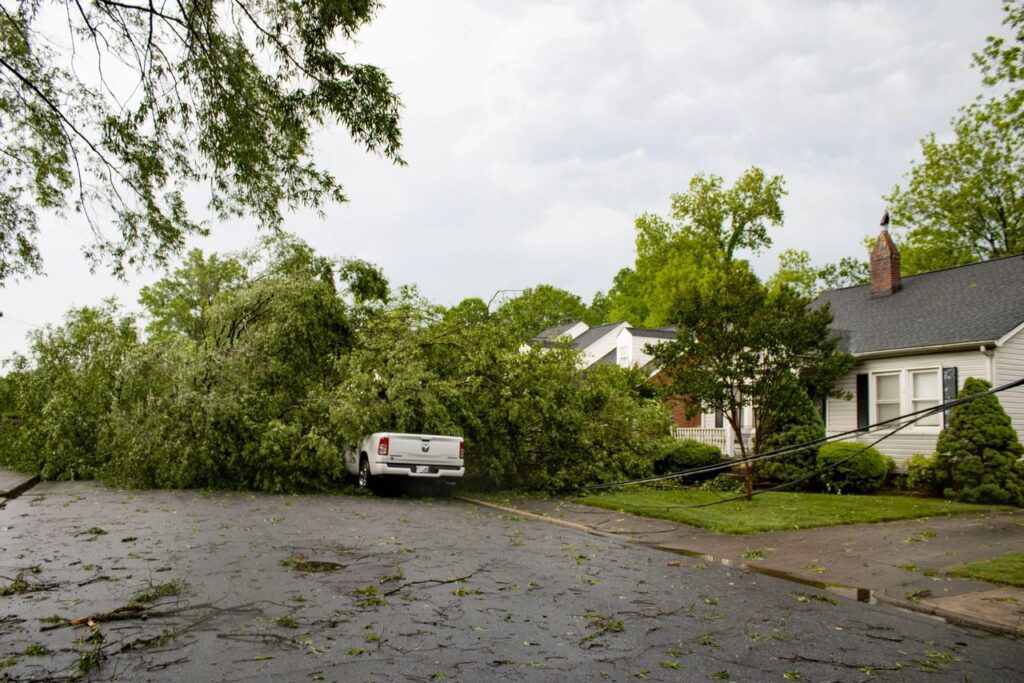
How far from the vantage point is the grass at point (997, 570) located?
26.3 ft

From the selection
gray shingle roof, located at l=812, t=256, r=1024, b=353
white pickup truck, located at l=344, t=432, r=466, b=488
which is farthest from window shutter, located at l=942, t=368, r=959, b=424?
white pickup truck, located at l=344, t=432, r=466, b=488

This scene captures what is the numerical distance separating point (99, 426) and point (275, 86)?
13.8 metres

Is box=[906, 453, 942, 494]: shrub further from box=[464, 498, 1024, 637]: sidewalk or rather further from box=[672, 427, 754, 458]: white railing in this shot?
box=[672, 427, 754, 458]: white railing

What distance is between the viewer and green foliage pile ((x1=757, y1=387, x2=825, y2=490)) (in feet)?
59.8

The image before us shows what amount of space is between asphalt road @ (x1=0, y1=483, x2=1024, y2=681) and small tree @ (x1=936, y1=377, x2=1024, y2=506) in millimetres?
9174

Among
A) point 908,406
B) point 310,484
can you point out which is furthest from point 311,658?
point 908,406

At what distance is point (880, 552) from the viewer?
9.73m

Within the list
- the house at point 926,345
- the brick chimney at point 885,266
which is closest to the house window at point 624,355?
the house at point 926,345

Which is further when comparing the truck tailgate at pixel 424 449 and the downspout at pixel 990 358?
the downspout at pixel 990 358

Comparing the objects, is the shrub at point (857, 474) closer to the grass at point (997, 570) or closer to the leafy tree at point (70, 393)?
the grass at point (997, 570)

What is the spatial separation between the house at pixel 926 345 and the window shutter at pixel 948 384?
0.02 meters

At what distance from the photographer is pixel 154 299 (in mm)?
62375

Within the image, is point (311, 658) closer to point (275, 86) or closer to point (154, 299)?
point (275, 86)

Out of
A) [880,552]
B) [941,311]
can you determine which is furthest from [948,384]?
[880,552]
